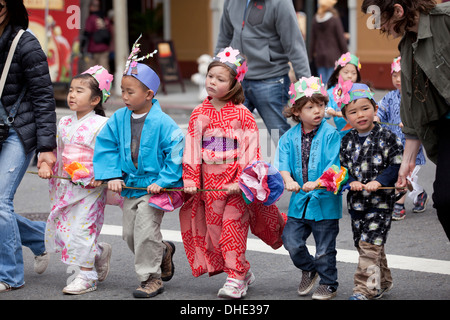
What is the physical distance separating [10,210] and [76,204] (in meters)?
0.45

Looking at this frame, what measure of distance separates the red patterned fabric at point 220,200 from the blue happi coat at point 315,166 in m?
0.21

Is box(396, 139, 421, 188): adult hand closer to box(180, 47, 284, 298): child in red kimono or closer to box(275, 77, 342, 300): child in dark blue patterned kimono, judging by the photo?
box(275, 77, 342, 300): child in dark blue patterned kimono

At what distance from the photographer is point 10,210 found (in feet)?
18.3

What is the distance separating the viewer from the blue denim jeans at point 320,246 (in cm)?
532

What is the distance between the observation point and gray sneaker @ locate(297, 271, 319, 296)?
5430mm

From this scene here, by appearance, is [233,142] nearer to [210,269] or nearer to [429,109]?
[210,269]

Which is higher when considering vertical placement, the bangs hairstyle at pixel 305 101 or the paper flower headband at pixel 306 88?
the paper flower headband at pixel 306 88

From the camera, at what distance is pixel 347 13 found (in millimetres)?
21703

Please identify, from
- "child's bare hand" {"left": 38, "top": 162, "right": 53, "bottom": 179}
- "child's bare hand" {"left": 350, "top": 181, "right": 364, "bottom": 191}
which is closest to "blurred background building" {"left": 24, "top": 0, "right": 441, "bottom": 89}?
"child's bare hand" {"left": 38, "top": 162, "right": 53, "bottom": 179}

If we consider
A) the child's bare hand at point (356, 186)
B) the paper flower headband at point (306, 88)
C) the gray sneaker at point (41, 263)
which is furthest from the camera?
the gray sneaker at point (41, 263)

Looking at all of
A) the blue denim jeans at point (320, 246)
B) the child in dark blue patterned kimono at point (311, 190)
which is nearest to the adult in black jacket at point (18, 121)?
the child in dark blue patterned kimono at point (311, 190)

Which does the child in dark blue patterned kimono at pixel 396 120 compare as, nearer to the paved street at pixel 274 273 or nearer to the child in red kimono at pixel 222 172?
the paved street at pixel 274 273

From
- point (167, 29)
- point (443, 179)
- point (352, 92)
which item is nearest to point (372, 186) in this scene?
point (443, 179)

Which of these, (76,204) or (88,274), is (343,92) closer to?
(76,204)
